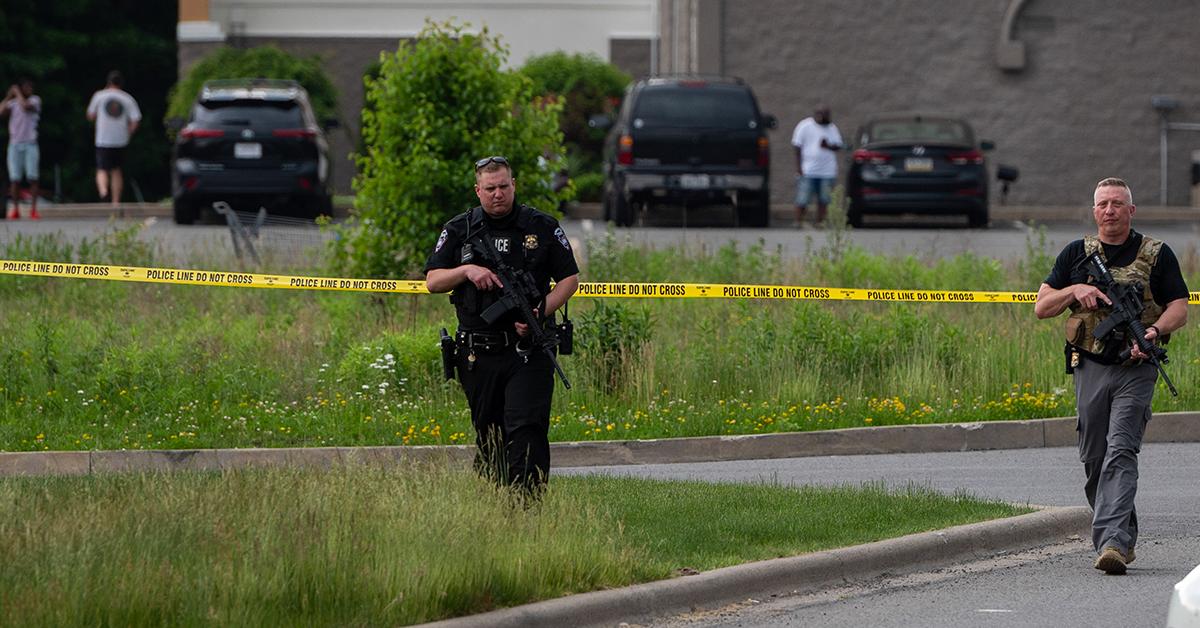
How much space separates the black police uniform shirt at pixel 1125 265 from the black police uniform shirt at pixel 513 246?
89.1 inches

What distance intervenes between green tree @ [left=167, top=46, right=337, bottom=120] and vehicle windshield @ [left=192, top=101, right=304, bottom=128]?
7963 mm

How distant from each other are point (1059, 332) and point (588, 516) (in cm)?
874

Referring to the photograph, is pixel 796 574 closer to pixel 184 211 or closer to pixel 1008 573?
pixel 1008 573

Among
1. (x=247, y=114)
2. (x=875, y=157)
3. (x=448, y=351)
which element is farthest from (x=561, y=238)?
(x=875, y=157)

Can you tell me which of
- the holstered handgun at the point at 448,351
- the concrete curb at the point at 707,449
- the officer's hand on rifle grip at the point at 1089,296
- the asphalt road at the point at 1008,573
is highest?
the officer's hand on rifle grip at the point at 1089,296

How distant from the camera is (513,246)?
9.35 metres

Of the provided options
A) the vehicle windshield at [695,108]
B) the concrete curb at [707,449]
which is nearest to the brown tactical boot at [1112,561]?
the concrete curb at [707,449]

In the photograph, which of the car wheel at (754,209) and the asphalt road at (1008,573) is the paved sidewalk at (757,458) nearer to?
the asphalt road at (1008,573)

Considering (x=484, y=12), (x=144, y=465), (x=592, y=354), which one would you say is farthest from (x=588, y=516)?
(x=484, y=12)

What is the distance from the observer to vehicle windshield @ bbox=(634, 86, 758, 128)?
2705 centimetres

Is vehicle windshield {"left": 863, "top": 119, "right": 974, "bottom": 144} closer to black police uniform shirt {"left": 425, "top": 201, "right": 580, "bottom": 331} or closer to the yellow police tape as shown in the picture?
the yellow police tape

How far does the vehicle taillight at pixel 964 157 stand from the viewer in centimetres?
2742

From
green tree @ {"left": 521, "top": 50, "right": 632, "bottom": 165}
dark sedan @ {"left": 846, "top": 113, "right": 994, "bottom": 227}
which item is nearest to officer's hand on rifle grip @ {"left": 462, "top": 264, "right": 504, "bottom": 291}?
dark sedan @ {"left": 846, "top": 113, "right": 994, "bottom": 227}

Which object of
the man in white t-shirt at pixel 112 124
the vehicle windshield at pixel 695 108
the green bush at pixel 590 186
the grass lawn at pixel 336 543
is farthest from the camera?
the green bush at pixel 590 186
